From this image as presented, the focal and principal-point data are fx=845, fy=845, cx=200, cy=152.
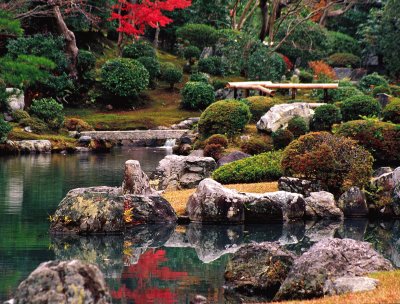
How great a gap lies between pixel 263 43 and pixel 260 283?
37.4m

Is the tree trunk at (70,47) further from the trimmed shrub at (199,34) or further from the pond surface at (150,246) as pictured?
the pond surface at (150,246)

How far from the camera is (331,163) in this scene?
75.5 feet

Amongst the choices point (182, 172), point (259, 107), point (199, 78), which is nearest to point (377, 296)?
point (182, 172)

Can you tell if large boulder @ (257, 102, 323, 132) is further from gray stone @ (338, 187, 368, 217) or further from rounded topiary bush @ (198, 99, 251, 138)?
gray stone @ (338, 187, 368, 217)

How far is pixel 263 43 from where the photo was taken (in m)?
50.5

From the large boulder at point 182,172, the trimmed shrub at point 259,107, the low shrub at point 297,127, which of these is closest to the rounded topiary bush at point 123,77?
the trimmed shrub at point 259,107

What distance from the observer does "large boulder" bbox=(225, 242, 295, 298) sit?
14227 mm

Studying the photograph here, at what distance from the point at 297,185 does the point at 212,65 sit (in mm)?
26761

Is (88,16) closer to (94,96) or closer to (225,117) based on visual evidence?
(94,96)

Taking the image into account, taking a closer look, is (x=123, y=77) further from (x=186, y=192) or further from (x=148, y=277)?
(x=148, y=277)

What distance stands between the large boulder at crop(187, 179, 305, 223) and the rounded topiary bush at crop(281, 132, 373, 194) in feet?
5.08

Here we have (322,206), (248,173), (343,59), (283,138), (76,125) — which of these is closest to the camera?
(322,206)

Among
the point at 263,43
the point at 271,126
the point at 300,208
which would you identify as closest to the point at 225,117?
the point at 271,126

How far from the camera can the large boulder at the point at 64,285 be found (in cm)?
941
